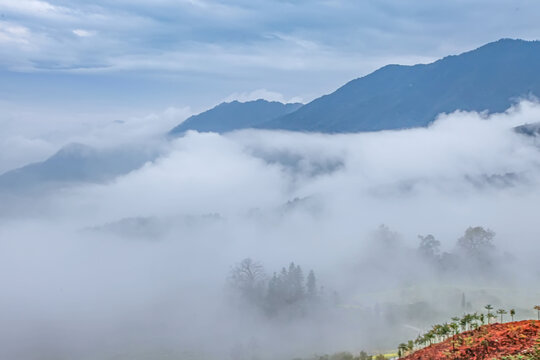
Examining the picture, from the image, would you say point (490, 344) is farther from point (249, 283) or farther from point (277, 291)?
point (249, 283)

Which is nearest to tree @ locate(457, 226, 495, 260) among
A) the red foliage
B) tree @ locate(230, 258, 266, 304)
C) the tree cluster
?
the tree cluster

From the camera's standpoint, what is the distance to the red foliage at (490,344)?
3254 centimetres

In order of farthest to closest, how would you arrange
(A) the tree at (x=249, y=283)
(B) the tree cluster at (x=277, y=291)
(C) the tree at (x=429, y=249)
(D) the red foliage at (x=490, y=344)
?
(C) the tree at (x=429, y=249) → (A) the tree at (x=249, y=283) → (B) the tree cluster at (x=277, y=291) → (D) the red foliage at (x=490, y=344)

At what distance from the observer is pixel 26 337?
447ft

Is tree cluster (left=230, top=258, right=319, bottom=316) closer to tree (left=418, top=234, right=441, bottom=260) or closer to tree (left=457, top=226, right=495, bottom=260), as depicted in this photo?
tree (left=418, top=234, right=441, bottom=260)

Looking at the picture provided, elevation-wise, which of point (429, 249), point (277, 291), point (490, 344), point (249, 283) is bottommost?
point (277, 291)

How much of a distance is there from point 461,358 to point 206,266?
16905 centimetres

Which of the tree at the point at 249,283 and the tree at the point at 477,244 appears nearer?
the tree at the point at 249,283

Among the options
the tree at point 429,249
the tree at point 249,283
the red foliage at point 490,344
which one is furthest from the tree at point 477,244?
the red foliage at point 490,344

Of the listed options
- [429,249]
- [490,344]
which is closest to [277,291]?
[429,249]

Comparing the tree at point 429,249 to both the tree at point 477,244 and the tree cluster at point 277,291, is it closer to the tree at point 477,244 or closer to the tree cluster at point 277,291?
the tree at point 477,244

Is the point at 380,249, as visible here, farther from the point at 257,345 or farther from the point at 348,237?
the point at 257,345

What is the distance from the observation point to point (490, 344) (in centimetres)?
3403

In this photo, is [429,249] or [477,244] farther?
[429,249]
